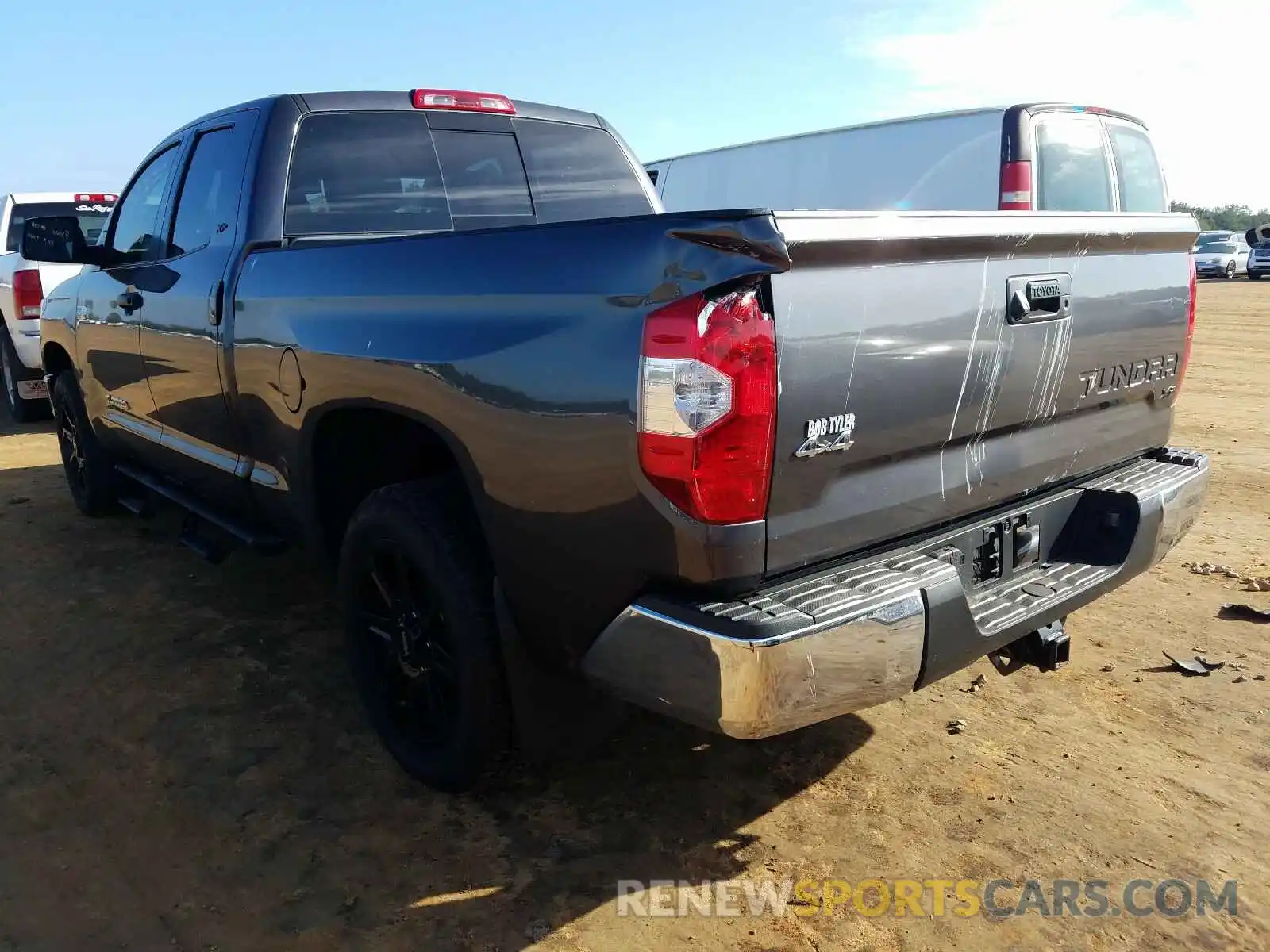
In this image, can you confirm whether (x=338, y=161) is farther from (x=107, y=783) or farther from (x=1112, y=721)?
(x=1112, y=721)

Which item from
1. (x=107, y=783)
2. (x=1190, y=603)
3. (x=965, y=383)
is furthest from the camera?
(x=1190, y=603)

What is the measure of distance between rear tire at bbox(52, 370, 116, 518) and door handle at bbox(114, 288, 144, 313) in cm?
116

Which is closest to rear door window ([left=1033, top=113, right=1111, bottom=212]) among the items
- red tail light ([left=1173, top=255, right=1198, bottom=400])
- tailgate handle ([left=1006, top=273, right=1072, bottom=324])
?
red tail light ([left=1173, top=255, right=1198, bottom=400])

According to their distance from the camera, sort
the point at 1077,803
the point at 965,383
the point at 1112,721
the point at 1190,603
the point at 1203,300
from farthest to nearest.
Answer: the point at 1203,300
the point at 1190,603
the point at 1112,721
the point at 1077,803
the point at 965,383

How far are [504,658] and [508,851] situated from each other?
56cm

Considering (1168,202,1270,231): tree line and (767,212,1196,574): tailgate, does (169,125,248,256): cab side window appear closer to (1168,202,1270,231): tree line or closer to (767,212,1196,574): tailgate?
(767,212,1196,574): tailgate

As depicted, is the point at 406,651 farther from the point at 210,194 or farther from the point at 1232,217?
the point at 1232,217

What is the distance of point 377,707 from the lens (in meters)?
3.07

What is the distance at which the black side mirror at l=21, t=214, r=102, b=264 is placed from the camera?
4.33 m

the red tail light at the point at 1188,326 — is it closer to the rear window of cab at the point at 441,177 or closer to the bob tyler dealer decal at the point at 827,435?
the bob tyler dealer decal at the point at 827,435

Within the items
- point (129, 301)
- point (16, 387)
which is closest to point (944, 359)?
point (129, 301)

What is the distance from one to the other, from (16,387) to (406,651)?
7.49 m

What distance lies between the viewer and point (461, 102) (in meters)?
3.96

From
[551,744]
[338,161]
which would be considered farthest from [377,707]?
[338,161]
